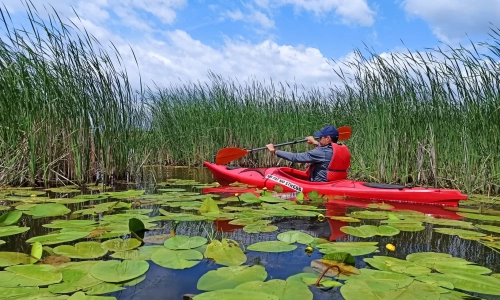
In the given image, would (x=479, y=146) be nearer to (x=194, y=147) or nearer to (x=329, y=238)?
(x=329, y=238)

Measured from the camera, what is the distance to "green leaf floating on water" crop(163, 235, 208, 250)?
7.22 ft

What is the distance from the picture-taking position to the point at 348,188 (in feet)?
15.0

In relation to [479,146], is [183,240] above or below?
below

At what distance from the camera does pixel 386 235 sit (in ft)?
8.67

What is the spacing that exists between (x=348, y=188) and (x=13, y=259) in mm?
3498

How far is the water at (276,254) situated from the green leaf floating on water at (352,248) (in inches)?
1.6

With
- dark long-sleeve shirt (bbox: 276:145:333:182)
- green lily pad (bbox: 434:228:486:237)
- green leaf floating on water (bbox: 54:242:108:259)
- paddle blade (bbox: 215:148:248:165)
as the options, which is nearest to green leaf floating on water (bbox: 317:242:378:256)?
green lily pad (bbox: 434:228:486:237)

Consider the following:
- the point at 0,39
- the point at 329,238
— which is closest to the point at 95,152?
the point at 0,39

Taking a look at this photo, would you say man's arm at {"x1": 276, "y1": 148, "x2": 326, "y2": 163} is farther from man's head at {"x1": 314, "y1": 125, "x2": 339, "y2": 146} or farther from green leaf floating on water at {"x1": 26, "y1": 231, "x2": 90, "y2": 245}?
green leaf floating on water at {"x1": 26, "y1": 231, "x2": 90, "y2": 245}

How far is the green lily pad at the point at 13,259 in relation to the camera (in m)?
1.89

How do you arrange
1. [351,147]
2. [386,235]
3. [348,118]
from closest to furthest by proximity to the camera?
[386,235] → [351,147] → [348,118]

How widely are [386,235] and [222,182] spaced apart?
3702mm

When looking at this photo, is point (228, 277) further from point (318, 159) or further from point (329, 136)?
point (329, 136)

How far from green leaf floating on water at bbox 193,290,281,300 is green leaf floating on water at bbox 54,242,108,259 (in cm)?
84
